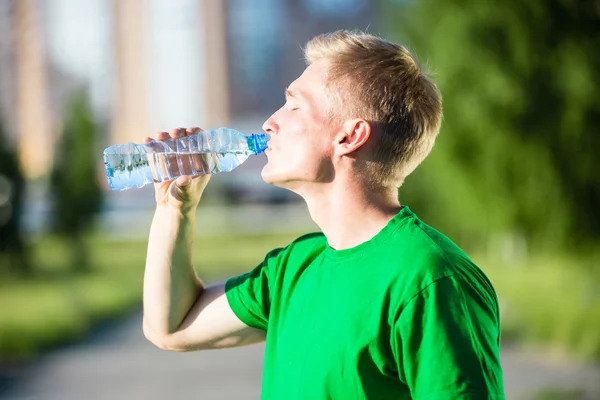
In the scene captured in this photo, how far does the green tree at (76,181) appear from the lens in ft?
51.5

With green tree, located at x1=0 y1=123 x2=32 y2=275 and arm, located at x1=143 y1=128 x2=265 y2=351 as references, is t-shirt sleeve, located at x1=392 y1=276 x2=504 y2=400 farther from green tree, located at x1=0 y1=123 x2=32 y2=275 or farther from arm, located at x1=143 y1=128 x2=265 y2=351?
green tree, located at x1=0 y1=123 x2=32 y2=275

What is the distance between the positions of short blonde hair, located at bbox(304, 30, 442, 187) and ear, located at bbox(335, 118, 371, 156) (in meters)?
0.02

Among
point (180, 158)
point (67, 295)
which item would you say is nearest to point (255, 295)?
point (180, 158)

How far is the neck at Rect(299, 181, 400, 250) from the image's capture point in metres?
1.78

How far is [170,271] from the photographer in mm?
2061

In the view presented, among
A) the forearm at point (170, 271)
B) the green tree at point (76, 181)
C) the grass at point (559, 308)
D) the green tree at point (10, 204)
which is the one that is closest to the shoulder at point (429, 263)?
the forearm at point (170, 271)

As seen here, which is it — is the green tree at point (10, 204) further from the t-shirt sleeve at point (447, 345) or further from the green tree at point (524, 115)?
the t-shirt sleeve at point (447, 345)

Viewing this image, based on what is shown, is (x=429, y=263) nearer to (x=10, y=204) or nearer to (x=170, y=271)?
(x=170, y=271)

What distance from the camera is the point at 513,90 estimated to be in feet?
24.3

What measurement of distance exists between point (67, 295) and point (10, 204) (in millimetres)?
1690

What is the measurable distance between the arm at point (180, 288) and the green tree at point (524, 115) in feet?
18.9

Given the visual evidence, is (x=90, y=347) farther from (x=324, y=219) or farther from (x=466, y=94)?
(x=324, y=219)

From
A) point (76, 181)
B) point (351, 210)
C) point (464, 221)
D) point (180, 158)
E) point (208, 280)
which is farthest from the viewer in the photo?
point (76, 181)

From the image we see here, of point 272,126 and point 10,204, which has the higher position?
point 272,126
